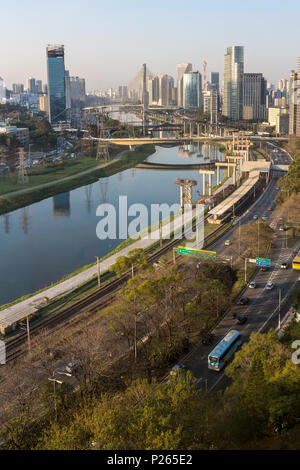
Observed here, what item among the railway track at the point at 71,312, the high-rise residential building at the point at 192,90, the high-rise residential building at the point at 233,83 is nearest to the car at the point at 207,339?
the railway track at the point at 71,312

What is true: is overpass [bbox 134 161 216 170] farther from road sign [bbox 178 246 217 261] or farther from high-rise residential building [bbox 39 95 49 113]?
high-rise residential building [bbox 39 95 49 113]

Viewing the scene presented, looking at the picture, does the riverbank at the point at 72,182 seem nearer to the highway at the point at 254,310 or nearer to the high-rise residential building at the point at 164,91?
the highway at the point at 254,310

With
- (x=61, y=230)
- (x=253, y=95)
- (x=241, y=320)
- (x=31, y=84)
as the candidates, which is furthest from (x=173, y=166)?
(x=31, y=84)

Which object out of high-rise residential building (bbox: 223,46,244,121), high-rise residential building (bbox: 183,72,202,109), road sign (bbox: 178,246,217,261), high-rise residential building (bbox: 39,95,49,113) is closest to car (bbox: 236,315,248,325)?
road sign (bbox: 178,246,217,261)

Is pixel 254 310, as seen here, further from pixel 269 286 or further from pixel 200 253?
pixel 200 253

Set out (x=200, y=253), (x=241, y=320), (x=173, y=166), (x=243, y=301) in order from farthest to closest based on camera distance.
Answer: (x=173, y=166) → (x=200, y=253) → (x=243, y=301) → (x=241, y=320)

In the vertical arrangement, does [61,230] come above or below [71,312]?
above

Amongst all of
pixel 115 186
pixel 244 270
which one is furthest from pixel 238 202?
pixel 115 186

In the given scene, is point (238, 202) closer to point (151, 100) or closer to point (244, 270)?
point (244, 270)
